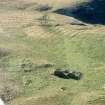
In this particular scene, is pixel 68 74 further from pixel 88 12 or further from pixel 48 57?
pixel 88 12

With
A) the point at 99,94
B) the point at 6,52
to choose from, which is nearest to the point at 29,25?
the point at 6,52

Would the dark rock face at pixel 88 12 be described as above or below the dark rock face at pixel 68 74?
above

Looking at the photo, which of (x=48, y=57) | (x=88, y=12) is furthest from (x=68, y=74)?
(x=88, y=12)

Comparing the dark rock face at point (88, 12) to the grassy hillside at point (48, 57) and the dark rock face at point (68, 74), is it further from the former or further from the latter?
the dark rock face at point (68, 74)

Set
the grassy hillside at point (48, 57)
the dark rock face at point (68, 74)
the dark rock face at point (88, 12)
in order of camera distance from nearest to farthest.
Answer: the grassy hillside at point (48, 57)
the dark rock face at point (68, 74)
the dark rock face at point (88, 12)

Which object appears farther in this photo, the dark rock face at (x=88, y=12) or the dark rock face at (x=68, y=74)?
the dark rock face at (x=88, y=12)

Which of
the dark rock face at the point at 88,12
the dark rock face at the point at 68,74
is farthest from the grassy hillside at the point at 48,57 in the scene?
the dark rock face at the point at 88,12
